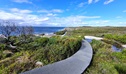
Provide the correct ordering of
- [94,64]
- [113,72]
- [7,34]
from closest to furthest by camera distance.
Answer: [113,72] → [94,64] → [7,34]

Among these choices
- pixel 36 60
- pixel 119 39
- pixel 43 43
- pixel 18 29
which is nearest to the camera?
pixel 36 60

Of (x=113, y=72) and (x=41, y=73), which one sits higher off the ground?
(x=41, y=73)

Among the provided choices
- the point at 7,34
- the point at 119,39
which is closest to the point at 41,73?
the point at 7,34

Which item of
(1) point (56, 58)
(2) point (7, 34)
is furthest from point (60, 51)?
(2) point (7, 34)

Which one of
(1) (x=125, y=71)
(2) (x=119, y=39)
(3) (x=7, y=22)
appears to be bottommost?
(2) (x=119, y=39)

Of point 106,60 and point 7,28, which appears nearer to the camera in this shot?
point 106,60

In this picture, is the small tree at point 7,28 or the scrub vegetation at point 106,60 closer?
the scrub vegetation at point 106,60

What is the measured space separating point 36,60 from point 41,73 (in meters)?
1.30

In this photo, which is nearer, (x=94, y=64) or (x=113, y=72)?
(x=113, y=72)

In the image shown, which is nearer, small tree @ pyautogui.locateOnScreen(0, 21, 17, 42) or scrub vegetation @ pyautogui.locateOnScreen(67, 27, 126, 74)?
scrub vegetation @ pyautogui.locateOnScreen(67, 27, 126, 74)

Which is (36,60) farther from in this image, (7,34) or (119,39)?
(119,39)

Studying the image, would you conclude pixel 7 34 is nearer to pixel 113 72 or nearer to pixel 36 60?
pixel 36 60

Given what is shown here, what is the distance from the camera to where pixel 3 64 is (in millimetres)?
3750

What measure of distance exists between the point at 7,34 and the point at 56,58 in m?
5.92
